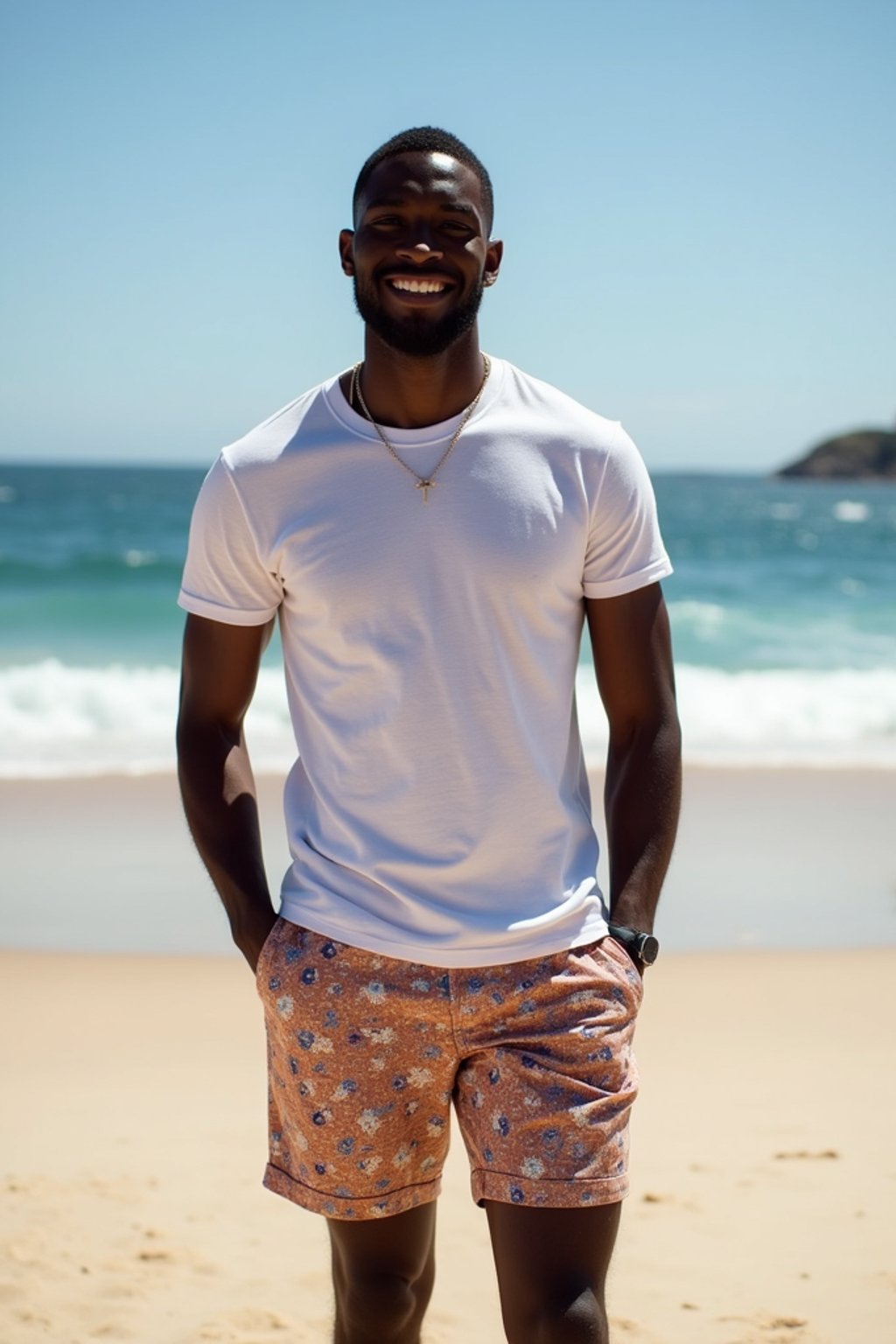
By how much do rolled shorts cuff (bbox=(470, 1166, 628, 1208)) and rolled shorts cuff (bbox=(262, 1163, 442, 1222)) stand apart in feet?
0.65

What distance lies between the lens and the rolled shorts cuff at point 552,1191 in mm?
2133

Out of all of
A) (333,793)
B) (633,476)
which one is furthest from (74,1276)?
(633,476)

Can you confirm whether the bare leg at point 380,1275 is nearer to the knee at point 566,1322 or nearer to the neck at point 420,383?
the knee at point 566,1322

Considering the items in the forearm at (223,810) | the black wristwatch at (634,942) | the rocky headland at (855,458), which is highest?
the forearm at (223,810)

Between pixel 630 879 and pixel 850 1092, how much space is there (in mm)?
2909

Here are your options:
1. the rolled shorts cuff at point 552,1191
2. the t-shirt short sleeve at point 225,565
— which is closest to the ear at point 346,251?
the t-shirt short sleeve at point 225,565

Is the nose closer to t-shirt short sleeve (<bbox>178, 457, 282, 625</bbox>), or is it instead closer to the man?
the man

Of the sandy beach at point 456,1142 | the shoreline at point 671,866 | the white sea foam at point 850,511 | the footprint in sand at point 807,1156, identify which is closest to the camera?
the sandy beach at point 456,1142

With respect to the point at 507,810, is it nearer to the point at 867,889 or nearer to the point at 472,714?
the point at 472,714

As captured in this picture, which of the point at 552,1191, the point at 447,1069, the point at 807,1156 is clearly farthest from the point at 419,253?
the point at 807,1156

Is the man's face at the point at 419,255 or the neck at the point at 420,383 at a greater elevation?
the man's face at the point at 419,255

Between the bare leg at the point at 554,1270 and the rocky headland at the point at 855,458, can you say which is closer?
the bare leg at the point at 554,1270

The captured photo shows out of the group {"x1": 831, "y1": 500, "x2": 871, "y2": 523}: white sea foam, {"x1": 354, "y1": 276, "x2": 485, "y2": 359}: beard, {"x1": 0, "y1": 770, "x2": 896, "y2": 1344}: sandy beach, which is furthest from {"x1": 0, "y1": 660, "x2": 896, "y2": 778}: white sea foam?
{"x1": 831, "y1": 500, "x2": 871, "y2": 523}: white sea foam

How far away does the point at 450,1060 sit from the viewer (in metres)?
2.25
